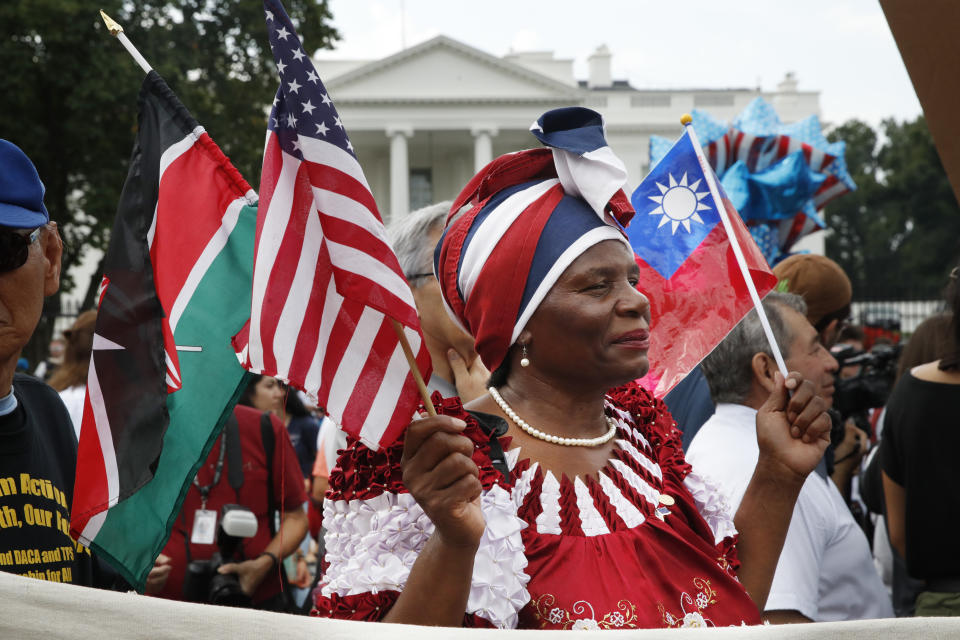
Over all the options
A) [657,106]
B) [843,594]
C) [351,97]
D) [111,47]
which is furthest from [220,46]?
[657,106]

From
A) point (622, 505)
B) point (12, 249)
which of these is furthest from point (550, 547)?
point (12, 249)

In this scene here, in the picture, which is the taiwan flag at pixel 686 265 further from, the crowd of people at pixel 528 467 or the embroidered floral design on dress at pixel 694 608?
A: the embroidered floral design on dress at pixel 694 608

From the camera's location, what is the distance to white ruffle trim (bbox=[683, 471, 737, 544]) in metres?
2.29

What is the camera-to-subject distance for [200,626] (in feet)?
4.00

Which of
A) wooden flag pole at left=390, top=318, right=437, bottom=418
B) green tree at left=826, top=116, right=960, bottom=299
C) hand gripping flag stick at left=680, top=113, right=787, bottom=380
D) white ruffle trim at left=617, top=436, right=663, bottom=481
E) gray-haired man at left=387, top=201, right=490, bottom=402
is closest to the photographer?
wooden flag pole at left=390, top=318, right=437, bottom=418

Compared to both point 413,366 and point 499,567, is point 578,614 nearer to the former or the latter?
point 499,567

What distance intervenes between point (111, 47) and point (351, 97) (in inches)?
Result: 1298

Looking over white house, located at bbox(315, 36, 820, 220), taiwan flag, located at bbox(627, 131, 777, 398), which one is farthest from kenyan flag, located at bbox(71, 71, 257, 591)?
white house, located at bbox(315, 36, 820, 220)

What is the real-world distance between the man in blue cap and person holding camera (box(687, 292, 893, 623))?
172 cm

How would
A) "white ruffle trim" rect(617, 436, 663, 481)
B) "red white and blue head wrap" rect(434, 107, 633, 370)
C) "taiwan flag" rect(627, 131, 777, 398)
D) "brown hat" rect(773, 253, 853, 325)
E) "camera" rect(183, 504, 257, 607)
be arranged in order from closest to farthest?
"red white and blue head wrap" rect(434, 107, 633, 370)
"white ruffle trim" rect(617, 436, 663, 481)
"taiwan flag" rect(627, 131, 777, 398)
"camera" rect(183, 504, 257, 607)
"brown hat" rect(773, 253, 853, 325)

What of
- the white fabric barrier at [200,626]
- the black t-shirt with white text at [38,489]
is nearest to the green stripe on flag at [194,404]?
the black t-shirt with white text at [38,489]

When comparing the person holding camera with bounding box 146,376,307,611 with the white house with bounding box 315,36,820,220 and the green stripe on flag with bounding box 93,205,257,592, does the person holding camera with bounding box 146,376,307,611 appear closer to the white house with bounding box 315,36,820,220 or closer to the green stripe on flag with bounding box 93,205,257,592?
the green stripe on flag with bounding box 93,205,257,592

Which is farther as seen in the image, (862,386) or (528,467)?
(862,386)

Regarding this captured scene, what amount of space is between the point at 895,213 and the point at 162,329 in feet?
211
